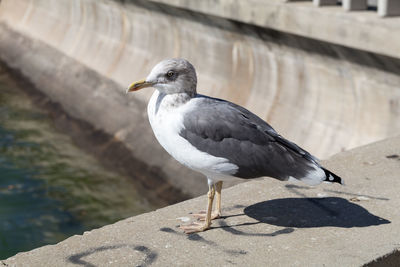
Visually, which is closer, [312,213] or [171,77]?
[171,77]

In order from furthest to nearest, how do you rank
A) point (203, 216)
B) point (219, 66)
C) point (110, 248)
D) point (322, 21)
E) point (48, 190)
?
point (219, 66) < point (48, 190) < point (322, 21) < point (203, 216) < point (110, 248)

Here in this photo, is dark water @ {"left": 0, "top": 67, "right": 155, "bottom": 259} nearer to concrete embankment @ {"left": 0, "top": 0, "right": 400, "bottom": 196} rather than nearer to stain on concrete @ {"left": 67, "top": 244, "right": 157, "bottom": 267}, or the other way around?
concrete embankment @ {"left": 0, "top": 0, "right": 400, "bottom": 196}

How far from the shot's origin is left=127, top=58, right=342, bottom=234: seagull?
4.59 m

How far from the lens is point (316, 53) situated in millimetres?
9508

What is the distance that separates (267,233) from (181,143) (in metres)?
0.93

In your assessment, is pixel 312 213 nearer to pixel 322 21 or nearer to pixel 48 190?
pixel 322 21

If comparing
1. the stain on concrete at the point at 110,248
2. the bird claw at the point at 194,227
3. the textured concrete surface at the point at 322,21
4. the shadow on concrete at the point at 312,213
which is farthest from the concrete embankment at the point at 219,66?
the stain on concrete at the point at 110,248

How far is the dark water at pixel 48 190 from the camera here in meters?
9.76

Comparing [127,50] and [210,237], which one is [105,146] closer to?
[127,50]

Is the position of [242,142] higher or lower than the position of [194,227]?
higher

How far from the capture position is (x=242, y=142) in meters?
4.66

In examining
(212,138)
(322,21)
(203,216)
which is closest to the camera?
(212,138)

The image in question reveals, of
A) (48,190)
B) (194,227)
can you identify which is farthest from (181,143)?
(48,190)

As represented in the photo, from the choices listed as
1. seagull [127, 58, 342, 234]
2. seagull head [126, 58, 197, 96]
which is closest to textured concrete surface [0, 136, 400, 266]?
seagull [127, 58, 342, 234]
